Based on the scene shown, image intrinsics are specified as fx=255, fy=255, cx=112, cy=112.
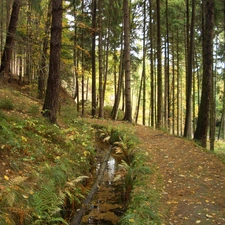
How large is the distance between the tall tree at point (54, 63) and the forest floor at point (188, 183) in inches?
143

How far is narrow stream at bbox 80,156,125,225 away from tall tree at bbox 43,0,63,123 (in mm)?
2984

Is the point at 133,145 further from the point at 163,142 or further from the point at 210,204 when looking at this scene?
the point at 210,204

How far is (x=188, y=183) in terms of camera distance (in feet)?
20.8

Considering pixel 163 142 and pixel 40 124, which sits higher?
pixel 40 124

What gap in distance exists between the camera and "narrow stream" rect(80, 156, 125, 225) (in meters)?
5.29

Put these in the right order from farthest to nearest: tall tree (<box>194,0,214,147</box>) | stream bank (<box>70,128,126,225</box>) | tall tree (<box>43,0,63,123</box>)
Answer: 1. tall tree (<box>194,0,214,147</box>)
2. tall tree (<box>43,0,63,123</box>)
3. stream bank (<box>70,128,126,225</box>)

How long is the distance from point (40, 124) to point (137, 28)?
16.3 m

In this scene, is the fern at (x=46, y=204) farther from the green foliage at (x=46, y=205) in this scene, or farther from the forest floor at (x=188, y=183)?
the forest floor at (x=188, y=183)

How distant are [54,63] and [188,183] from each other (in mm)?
5592

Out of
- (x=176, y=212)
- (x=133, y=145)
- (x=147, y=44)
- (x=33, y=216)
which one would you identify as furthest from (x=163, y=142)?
(x=147, y=44)

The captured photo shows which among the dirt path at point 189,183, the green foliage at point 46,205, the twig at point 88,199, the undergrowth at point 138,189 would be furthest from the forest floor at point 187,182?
the twig at point 88,199

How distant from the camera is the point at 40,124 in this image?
314 inches

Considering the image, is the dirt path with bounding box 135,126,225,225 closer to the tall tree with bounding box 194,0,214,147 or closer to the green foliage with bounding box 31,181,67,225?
the tall tree with bounding box 194,0,214,147

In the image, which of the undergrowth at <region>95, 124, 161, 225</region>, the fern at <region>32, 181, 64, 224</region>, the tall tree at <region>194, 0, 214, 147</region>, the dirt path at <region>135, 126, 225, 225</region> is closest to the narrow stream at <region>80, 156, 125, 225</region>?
the undergrowth at <region>95, 124, 161, 225</region>
